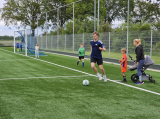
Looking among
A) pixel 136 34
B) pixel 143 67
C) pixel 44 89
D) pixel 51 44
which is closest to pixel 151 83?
pixel 143 67

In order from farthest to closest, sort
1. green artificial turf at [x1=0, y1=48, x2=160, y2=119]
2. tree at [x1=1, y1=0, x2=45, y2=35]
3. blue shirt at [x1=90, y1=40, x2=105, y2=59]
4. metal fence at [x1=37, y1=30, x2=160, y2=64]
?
tree at [x1=1, y1=0, x2=45, y2=35] < metal fence at [x1=37, y1=30, x2=160, y2=64] < blue shirt at [x1=90, y1=40, x2=105, y2=59] < green artificial turf at [x1=0, y1=48, x2=160, y2=119]

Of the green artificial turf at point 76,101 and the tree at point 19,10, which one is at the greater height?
the tree at point 19,10

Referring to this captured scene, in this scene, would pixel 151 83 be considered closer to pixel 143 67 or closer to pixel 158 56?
pixel 143 67

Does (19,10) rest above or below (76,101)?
above

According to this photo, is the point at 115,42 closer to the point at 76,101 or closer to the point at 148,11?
the point at 148,11

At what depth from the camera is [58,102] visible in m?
6.29

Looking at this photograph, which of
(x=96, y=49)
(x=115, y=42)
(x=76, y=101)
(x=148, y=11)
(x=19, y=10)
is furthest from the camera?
(x=19, y=10)

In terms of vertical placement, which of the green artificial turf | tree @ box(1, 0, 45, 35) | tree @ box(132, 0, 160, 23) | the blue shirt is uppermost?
tree @ box(1, 0, 45, 35)

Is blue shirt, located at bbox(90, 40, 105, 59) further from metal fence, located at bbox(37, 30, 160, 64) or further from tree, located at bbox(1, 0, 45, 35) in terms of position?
tree, located at bbox(1, 0, 45, 35)

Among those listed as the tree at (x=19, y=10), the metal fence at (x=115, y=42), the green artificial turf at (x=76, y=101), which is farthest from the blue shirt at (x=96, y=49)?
the tree at (x=19, y=10)

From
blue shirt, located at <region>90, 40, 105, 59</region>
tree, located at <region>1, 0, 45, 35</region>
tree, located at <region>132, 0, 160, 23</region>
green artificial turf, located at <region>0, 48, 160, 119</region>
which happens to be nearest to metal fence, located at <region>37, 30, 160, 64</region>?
blue shirt, located at <region>90, 40, 105, 59</region>

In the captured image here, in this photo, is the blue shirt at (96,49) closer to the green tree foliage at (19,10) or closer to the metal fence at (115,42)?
the metal fence at (115,42)

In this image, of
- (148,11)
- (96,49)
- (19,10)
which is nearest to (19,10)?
(19,10)

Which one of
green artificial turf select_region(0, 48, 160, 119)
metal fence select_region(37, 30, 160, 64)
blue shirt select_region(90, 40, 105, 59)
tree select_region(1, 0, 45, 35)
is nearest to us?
green artificial turf select_region(0, 48, 160, 119)
